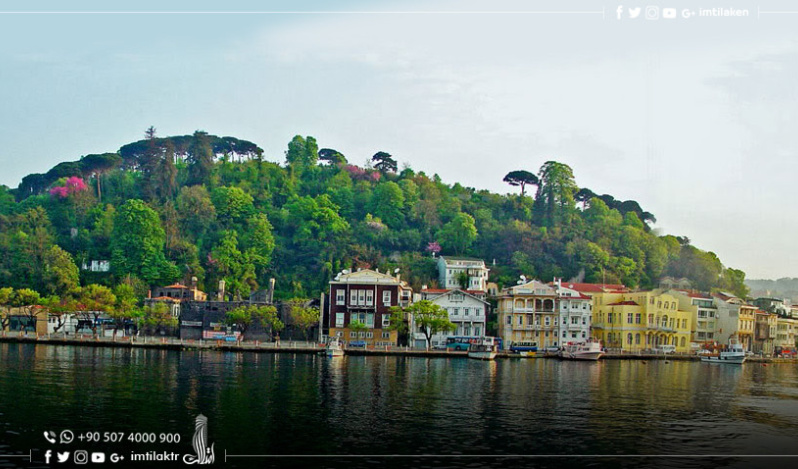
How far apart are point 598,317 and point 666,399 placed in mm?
46275

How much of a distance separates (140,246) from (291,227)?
68.8 feet

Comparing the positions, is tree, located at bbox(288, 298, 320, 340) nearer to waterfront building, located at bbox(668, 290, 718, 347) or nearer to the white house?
the white house

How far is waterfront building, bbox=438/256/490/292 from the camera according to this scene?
93438mm

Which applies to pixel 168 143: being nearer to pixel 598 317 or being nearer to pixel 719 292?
pixel 598 317

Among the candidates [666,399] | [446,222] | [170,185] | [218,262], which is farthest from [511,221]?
[666,399]

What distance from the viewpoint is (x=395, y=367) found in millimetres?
59062

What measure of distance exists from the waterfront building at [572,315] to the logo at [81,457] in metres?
65.7

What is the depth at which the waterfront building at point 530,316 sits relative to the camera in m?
84.4

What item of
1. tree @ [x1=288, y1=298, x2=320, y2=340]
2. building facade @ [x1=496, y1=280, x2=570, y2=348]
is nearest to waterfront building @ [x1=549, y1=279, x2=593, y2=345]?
building facade @ [x1=496, y1=280, x2=570, y2=348]

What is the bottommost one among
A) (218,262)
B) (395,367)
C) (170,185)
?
(395,367)

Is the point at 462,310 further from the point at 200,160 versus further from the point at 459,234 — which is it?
the point at 200,160

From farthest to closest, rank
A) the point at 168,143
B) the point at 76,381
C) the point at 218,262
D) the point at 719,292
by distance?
the point at 168,143, the point at 719,292, the point at 218,262, the point at 76,381

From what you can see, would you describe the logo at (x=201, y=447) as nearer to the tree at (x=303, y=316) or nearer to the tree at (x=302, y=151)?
the tree at (x=303, y=316)

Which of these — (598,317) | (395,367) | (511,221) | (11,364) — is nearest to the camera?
(11,364)
